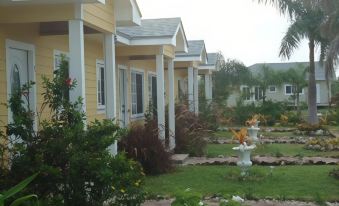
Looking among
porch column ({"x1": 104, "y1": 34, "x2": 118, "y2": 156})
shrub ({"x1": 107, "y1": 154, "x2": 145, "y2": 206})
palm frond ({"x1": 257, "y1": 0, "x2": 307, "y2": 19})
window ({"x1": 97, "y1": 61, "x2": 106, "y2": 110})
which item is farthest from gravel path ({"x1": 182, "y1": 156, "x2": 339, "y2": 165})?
palm frond ({"x1": 257, "y1": 0, "x2": 307, "y2": 19})

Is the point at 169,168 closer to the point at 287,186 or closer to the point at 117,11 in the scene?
the point at 287,186

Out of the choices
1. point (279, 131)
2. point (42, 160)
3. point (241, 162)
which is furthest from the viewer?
point (279, 131)

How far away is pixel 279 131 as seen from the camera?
24625 mm

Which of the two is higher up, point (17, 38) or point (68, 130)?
point (17, 38)

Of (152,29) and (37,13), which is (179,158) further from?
(37,13)

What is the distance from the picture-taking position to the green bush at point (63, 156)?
6031 millimetres

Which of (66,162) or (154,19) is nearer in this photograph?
(66,162)

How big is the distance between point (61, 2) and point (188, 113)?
9.58m

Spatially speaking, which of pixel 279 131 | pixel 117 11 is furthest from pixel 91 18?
pixel 279 131

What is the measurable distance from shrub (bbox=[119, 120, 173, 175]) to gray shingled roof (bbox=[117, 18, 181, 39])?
2697mm

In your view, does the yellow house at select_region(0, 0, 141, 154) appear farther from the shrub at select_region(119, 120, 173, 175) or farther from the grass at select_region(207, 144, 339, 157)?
the grass at select_region(207, 144, 339, 157)

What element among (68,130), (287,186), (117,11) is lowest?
(287,186)

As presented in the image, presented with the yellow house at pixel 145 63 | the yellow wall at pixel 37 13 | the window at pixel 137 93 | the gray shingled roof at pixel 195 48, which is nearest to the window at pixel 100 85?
the yellow house at pixel 145 63

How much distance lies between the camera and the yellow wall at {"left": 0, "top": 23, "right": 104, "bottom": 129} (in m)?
8.07
